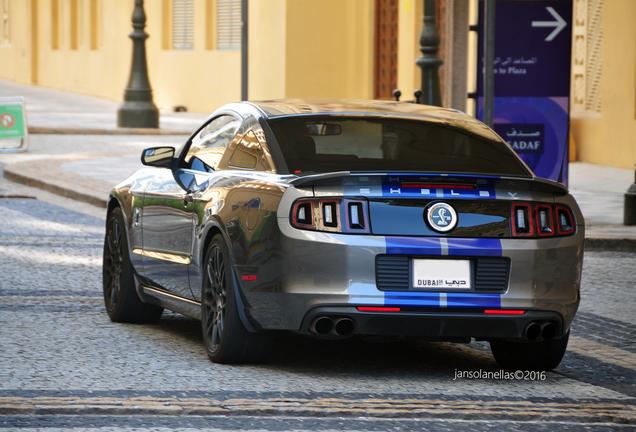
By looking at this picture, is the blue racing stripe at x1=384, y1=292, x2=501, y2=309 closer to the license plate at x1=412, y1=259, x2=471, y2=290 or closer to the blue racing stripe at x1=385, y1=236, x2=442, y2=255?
the license plate at x1=412, y1=259, x2=471, y2=290

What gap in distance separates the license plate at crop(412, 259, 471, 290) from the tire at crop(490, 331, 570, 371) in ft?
2.67

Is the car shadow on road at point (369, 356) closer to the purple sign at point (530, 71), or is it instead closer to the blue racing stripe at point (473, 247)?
the blue racing stripe at point (473, 247)

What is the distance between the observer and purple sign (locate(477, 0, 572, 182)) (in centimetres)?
1351

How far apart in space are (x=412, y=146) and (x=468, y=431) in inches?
81.3

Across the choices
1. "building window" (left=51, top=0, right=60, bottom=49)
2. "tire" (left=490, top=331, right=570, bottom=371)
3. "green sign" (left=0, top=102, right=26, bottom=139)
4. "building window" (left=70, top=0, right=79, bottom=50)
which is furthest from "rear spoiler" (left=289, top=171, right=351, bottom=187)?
"building window" (left=51, top=0, right=60, bottom=49)

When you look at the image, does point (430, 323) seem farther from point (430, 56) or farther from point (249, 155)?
point (430, 56)

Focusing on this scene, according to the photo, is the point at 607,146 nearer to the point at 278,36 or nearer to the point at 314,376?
the point at 278,36

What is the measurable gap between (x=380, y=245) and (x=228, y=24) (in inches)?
1167

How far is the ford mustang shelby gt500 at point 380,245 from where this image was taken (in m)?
5.70

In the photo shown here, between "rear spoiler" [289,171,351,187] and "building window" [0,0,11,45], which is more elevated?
"building window" [0,0,11,45]

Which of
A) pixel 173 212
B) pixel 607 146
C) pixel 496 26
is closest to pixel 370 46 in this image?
pixel 607 146

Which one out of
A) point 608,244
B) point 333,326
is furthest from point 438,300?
point 608,244

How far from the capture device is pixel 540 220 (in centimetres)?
591

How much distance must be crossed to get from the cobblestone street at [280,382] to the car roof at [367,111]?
1.26m
